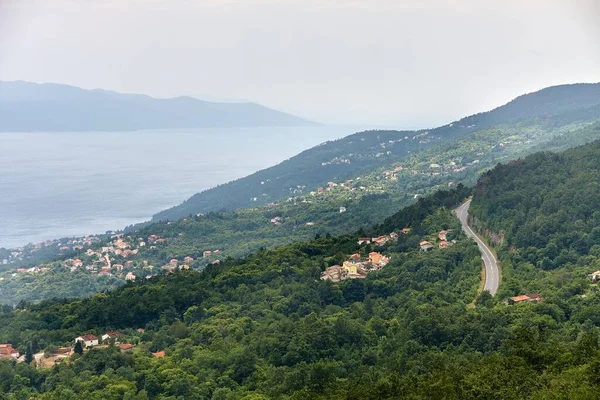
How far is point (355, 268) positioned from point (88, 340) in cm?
654

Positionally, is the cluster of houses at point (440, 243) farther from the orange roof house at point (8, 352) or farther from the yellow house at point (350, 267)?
the orange roof house at point (8, 352)

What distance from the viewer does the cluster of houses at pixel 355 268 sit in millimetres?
16594

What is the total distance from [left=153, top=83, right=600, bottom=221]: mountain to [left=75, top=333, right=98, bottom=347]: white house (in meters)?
31.5

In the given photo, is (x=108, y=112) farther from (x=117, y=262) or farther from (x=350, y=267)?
(x=350, y=267)

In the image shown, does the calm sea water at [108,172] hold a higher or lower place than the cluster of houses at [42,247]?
higher

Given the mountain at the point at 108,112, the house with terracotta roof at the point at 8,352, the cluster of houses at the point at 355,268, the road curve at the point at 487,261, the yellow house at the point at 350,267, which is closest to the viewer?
the house with terracotta roof at the point at 8,352

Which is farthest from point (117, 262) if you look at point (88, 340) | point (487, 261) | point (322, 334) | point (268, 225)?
point (322, 334)

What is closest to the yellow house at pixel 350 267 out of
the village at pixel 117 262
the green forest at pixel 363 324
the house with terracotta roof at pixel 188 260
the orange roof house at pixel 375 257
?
the green forest at pixel 363 324

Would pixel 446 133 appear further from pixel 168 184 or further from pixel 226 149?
pixel 226 149

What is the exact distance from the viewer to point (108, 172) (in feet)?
247

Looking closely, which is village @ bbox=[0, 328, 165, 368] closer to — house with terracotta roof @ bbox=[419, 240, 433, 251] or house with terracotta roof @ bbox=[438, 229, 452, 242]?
house with terracotta roof @ bbox=[419, 240, 433, 251]

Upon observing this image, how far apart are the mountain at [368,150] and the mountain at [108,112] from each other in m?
72.5

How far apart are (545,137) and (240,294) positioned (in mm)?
31229

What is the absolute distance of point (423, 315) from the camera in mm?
12227
